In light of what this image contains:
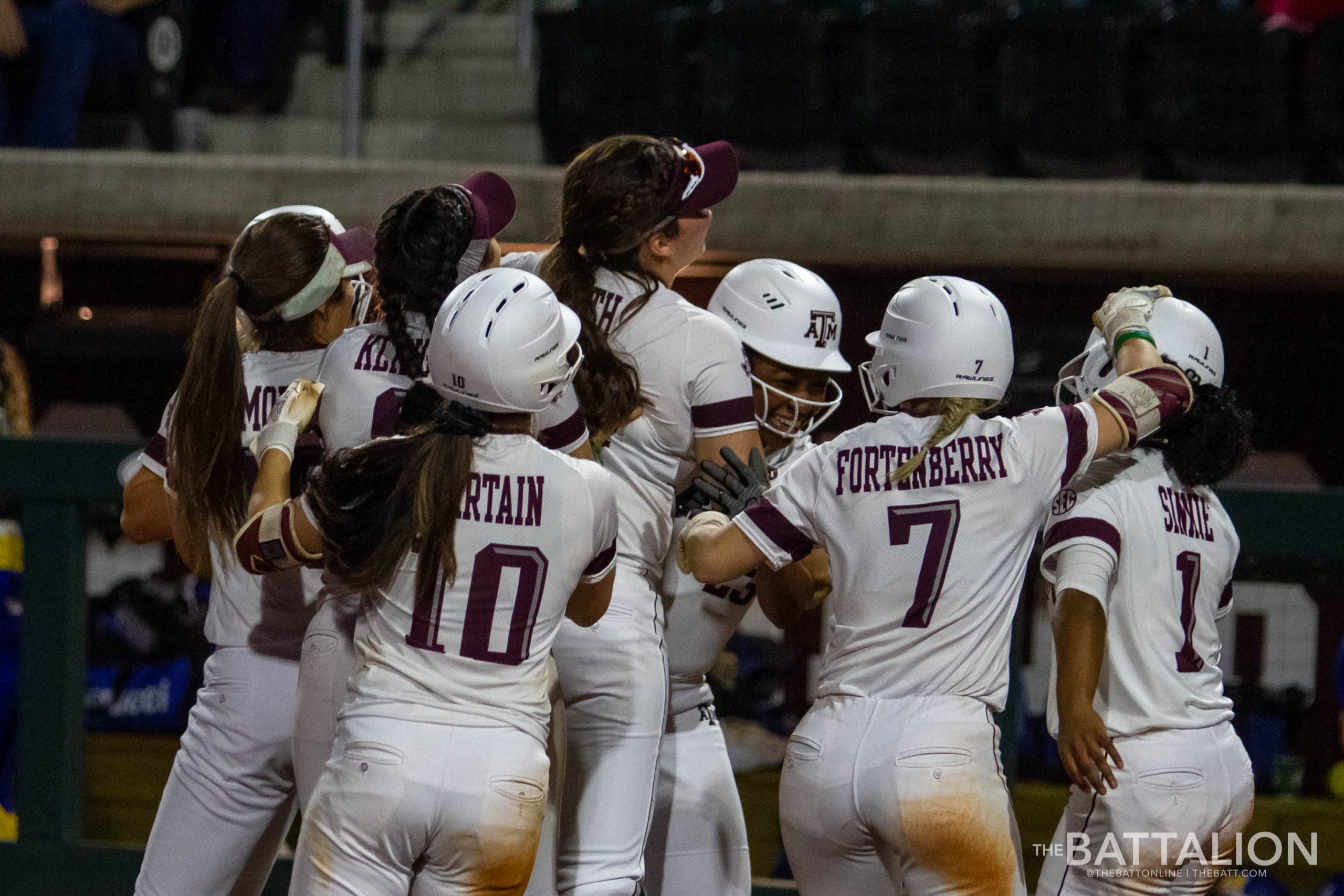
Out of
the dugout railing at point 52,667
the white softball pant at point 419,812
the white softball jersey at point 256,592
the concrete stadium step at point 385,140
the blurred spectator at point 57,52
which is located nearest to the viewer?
the white softball pant at point 419,812

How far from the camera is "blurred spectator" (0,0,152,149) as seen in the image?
714 cm

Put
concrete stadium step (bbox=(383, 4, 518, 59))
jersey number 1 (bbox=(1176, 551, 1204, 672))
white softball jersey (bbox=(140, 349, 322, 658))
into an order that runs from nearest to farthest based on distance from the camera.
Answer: jersey number 1 (bbox=(1176, 551, 1204, 672))
white softball jersey (bbox=(140, 349, 322, 658))
concrete stadium step (bbox=(383, 4, 518, 59))

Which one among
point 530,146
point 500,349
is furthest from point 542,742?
point 530,146

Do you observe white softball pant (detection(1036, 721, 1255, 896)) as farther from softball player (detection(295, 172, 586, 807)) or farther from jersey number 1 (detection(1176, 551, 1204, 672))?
softball player (detection(295, 172, 586, 807))

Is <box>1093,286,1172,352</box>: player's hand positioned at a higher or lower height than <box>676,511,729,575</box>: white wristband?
higher

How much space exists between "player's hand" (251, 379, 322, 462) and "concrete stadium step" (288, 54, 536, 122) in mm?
5350

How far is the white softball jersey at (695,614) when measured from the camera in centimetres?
339

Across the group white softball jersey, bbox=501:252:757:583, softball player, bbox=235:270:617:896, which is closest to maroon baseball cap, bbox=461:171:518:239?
white softball jersey, bbox=501:252:757:583

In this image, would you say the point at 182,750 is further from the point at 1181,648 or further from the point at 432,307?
the point at 1181,648

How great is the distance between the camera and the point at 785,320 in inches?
135

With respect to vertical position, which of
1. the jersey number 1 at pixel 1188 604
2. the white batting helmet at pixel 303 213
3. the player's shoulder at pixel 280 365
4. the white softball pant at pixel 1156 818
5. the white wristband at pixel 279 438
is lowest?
the white softball pant at pixel 1156 818

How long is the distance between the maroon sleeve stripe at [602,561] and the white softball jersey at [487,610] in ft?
0.31

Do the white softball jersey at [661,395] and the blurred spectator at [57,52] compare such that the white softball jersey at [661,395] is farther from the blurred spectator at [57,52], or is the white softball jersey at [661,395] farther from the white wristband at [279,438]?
→ the blurred spectator at [57,52]

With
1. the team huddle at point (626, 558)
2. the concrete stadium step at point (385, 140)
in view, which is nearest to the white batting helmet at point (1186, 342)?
the team huddle at point (626, 558)
